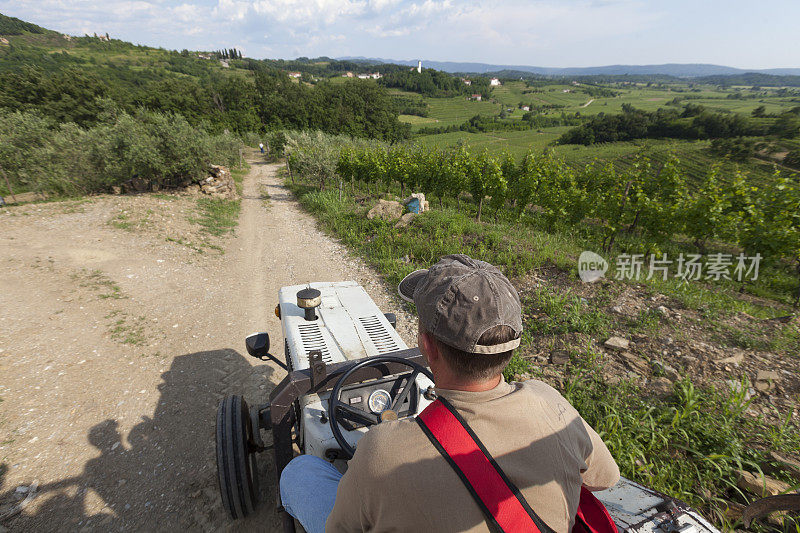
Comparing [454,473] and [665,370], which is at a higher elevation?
[454,473]

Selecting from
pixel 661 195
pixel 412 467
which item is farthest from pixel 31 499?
pixel 661 195

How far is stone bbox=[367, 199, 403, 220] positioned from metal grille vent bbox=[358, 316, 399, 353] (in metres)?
8.42

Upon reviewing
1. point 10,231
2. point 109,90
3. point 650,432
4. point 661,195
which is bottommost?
point 650,432

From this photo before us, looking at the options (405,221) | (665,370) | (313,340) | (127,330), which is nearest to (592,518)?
(313,340)

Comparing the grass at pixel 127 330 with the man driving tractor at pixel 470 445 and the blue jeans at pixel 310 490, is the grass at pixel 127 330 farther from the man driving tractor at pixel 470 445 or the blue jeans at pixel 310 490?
the man driving tractor at pixel 470 445

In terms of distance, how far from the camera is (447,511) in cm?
101

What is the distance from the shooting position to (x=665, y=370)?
14.5 ft

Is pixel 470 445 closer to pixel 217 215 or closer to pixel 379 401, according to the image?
pixel 379 401

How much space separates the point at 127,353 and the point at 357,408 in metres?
4.91

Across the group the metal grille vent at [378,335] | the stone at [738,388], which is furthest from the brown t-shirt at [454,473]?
the stone at [738,388]

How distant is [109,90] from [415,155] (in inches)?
1836

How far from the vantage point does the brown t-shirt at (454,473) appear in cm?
102

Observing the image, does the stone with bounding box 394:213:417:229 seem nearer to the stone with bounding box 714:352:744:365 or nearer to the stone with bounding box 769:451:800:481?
the stone with bounding box 714:352:744:365

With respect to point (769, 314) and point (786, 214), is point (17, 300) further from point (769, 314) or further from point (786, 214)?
point (786, 214)
